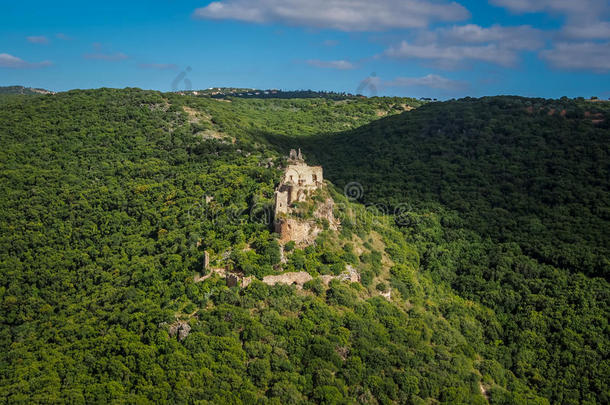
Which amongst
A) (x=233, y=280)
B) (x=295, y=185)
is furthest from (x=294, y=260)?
(x=295, y=185)

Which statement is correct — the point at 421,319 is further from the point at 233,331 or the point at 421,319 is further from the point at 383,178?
the point at 383,178

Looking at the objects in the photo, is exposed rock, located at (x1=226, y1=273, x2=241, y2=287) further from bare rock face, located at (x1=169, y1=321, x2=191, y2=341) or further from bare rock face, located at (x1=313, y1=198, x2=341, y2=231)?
bare rock face, located at (x1=313, y1=198, x2=341, y2=231)

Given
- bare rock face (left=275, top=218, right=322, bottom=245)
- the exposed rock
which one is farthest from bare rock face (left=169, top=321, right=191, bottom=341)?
bare rock face (left=275, top=218, right=322, bottom=245)

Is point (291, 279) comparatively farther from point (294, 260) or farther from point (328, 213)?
point (328, 213)

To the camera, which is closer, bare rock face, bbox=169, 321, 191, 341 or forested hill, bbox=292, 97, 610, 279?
bare rock face, bbox=169, 321, 191, 341

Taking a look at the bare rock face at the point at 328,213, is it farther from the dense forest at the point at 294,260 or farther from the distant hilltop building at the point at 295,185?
the distant hilltop building at the point at 295,185

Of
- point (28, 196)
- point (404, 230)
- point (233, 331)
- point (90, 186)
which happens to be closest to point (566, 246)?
point (404, 230)
